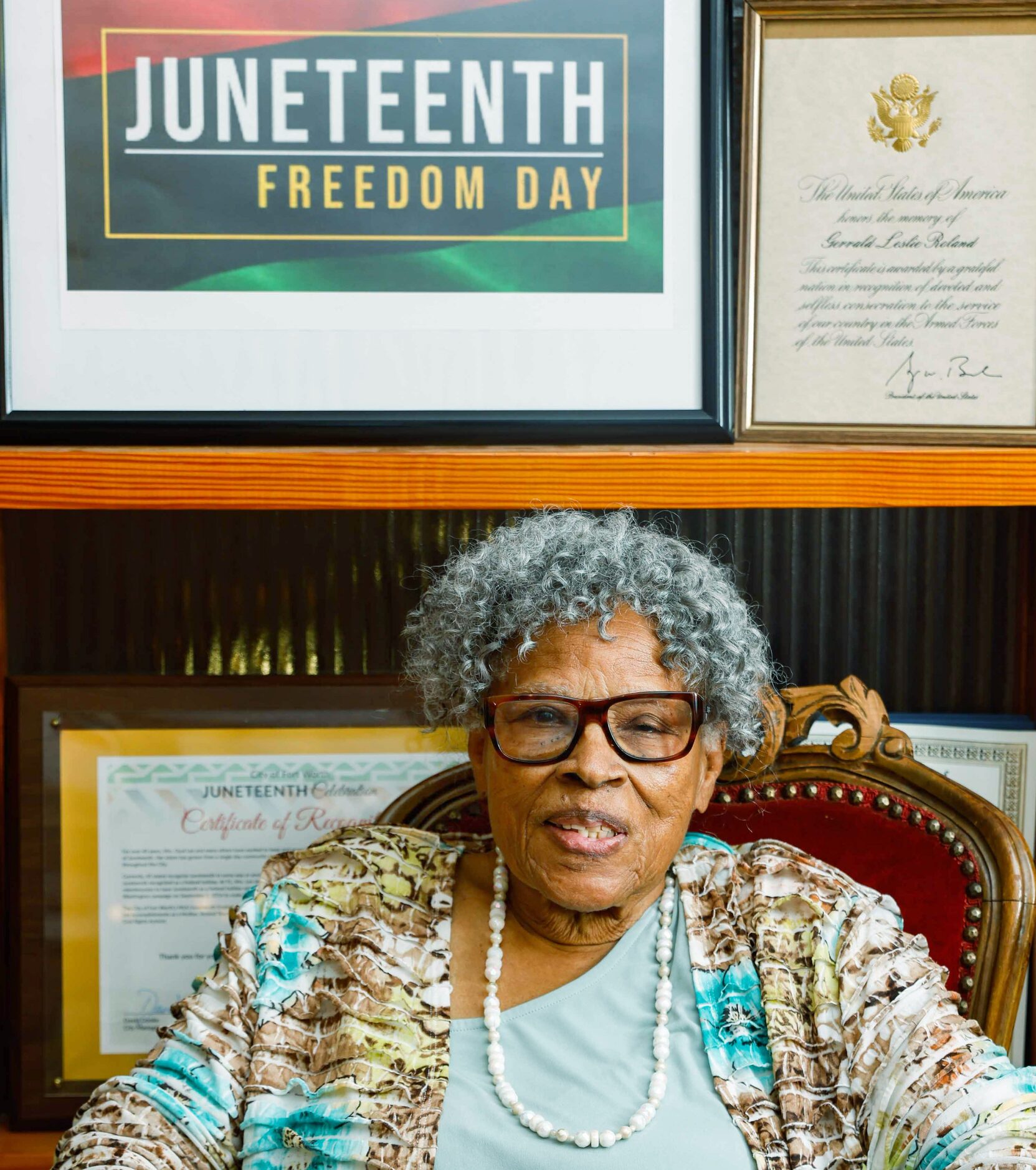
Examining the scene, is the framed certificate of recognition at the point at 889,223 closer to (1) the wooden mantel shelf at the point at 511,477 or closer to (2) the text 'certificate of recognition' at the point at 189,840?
(1) the wooden mantel shelf at the point at 511,477

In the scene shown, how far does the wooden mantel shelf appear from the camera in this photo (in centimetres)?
132

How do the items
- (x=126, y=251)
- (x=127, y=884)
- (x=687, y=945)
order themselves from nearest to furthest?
(x=687, y=945), (x=126, y=251), (x=127, y=884)

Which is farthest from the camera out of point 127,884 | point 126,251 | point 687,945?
point 127,884

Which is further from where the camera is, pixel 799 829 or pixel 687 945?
pixel 799 829

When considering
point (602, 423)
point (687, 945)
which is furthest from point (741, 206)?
point (687, 945)

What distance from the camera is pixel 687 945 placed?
1201 millimetres

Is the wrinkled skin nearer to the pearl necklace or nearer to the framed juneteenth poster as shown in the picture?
the pearl necklace

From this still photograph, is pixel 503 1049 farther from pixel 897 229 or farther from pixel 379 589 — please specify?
pixel 897 229

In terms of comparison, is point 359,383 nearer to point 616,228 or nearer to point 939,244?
point 616,228

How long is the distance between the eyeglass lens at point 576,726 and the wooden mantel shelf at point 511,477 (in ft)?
0.98

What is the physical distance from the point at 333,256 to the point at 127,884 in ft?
2.94

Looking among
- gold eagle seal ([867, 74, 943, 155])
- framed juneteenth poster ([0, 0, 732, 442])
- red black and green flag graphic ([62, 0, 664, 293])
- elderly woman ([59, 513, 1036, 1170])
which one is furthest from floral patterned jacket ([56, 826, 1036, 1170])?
gold eagle seal ([867, 74, 943, 155])

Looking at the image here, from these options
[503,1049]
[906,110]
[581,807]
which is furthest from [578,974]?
[906,110]
